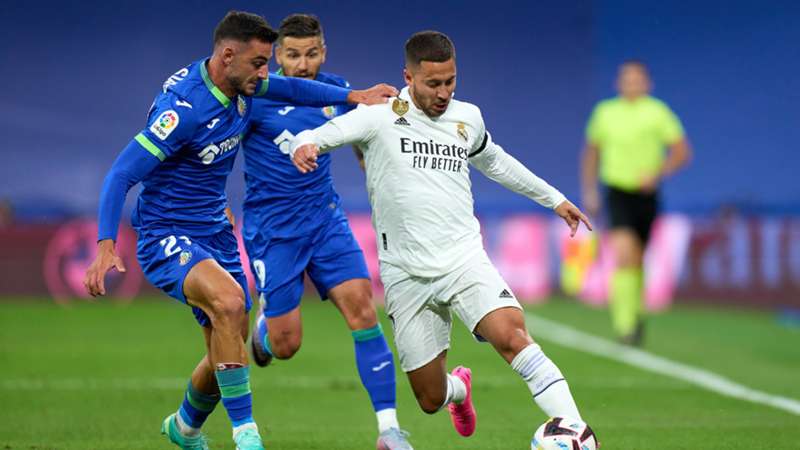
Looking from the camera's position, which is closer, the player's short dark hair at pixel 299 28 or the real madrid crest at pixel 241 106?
the real madrid crest at pixel 241 106

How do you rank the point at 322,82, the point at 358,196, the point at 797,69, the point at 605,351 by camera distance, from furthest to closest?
the point at 797,69
the point at 358,196
the point at 605,351
the point at 322,82

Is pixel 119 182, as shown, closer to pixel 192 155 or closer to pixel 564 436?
pixel 192 155

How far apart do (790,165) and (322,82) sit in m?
16.3

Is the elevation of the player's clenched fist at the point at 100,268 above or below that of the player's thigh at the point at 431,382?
above

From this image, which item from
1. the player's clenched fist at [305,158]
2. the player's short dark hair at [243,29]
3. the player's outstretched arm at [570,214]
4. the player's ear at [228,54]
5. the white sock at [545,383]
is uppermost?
the player's short dark hair at [243,29]

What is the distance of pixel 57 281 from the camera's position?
1844 centimetres

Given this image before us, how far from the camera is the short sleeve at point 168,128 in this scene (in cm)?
657

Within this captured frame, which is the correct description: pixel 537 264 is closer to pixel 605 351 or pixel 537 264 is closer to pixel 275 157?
pixel 605 351

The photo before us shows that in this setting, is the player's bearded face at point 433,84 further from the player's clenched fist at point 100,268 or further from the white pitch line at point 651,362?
the white pitch line at point 651,362

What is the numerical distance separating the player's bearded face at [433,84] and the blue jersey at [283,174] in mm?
1348

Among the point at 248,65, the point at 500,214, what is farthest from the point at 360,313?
the point at 500,214

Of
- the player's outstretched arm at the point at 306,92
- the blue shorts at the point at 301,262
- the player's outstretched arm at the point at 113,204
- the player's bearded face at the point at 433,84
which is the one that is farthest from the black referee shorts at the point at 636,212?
the player's outstretched arm at the point at 113,204

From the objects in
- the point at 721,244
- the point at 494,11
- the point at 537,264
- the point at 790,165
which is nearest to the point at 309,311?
the point at 537,264

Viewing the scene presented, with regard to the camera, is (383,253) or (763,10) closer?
(383,253)
